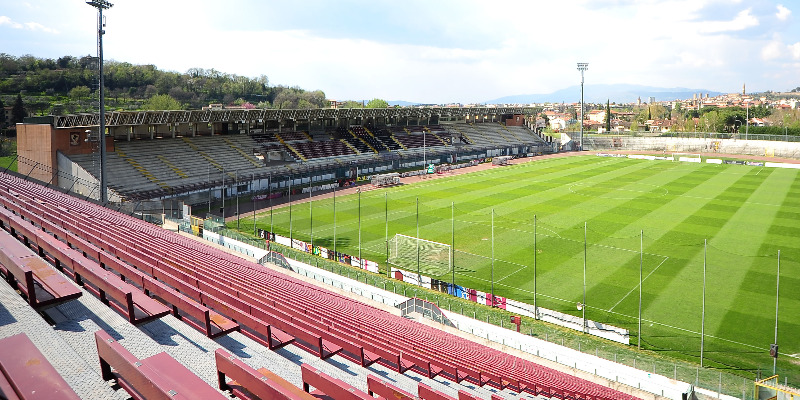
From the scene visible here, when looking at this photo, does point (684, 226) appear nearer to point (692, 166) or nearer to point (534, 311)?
point (534, 311)

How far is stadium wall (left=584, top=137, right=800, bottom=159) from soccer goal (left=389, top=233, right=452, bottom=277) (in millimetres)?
79073

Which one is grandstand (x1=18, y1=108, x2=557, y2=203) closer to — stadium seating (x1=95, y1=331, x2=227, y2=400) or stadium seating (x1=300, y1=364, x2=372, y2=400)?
stadium seating (x1=95, y1=331, x2=227, y2=400)

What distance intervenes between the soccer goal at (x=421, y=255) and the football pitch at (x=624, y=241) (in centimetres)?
71

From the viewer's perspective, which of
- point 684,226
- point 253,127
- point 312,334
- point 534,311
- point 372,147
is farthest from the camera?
point 372,147

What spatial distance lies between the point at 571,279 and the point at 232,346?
24.5 meters

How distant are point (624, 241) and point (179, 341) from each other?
34164 millimetres

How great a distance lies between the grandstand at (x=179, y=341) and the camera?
5.14m

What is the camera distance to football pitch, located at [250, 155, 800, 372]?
2456 cm

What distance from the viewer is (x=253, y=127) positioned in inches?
2704

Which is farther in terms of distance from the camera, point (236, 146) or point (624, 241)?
point (236, 146)

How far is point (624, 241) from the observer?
3650 centimetres

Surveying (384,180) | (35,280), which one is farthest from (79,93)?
(35,280)

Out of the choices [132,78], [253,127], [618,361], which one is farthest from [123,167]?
[132,78]

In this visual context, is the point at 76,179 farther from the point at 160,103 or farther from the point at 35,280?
the point at 160,103
